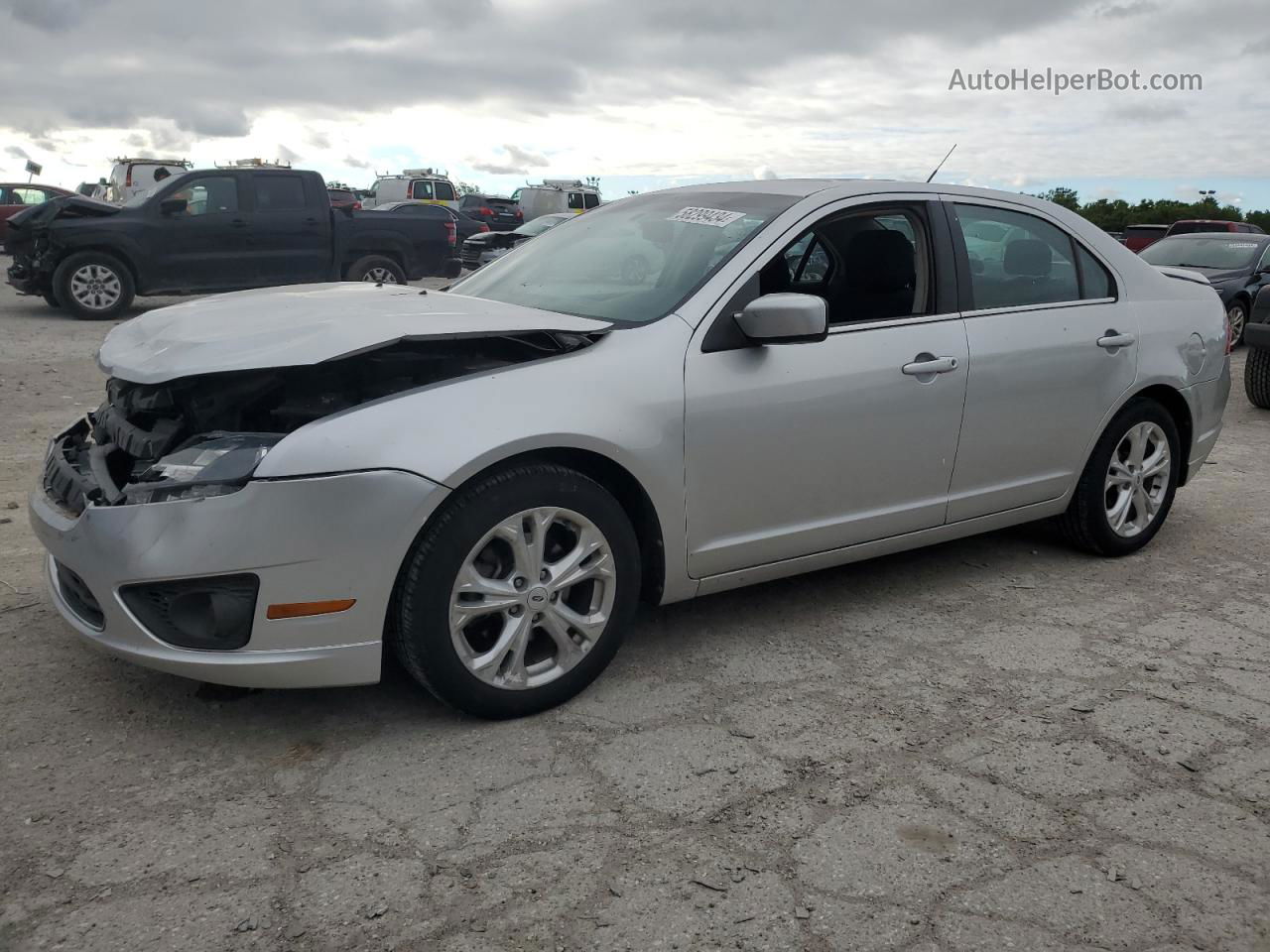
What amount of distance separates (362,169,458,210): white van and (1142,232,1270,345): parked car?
2210 cm

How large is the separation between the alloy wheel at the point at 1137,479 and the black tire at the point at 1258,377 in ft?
15.7

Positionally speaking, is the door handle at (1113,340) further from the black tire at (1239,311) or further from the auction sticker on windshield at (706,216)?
the black tire at (1239,311)

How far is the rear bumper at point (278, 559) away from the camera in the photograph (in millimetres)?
2932

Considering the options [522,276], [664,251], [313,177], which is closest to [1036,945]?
[664,251]

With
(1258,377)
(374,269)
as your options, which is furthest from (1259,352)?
(374,269)

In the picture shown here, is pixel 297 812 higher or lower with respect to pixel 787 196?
lower

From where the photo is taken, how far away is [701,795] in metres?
3.00

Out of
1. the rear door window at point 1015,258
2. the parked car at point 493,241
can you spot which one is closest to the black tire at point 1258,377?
the rear door window at point 1015,258

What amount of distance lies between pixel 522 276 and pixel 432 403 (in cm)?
138

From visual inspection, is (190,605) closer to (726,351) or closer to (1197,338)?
(726,351)

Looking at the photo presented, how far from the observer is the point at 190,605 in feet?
9.94

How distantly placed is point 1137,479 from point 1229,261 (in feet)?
32.2

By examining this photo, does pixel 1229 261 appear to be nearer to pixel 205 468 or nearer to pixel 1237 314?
pixel 1237 314

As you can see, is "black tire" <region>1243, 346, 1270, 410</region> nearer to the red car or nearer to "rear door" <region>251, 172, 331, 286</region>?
"rear door" <region>251, 172, 331, 286</region>
